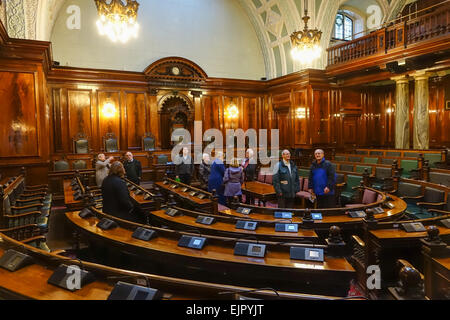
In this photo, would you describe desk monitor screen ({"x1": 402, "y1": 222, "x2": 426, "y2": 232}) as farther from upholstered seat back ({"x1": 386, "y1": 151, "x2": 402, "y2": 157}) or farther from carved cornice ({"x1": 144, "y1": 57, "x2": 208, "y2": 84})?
carved cornice ({"x1": 144, "y1": 57, "x2": 208, "y2": 84})

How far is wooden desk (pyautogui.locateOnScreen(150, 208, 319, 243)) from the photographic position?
2.76 metres

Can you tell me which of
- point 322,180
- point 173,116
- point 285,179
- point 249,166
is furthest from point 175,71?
point 322,180

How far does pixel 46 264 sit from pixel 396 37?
9.94 meters

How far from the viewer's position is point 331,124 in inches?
454

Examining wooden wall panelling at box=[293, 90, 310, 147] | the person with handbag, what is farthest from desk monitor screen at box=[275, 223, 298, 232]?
wooden wall panelling at box=[293, 90, 310, 147]

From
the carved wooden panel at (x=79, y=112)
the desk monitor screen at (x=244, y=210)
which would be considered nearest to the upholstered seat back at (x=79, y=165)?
the carved wooden panel at (x=79, y=112)

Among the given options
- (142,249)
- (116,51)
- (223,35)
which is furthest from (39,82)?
(223,35)

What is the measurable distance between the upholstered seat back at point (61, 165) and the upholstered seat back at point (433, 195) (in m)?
8.63

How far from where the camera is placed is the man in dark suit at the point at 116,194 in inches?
136

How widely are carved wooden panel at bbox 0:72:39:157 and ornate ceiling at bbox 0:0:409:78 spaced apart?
1056mm

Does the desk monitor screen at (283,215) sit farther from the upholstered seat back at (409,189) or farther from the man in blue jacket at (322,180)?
the upholstered seat back at (409,189)

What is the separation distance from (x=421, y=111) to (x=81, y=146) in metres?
11.5

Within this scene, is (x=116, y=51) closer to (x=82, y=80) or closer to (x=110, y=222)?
(x=82, y=80)

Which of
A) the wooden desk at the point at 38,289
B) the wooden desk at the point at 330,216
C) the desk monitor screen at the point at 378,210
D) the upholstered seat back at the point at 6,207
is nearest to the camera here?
the wooden desk at the point at 38,289
